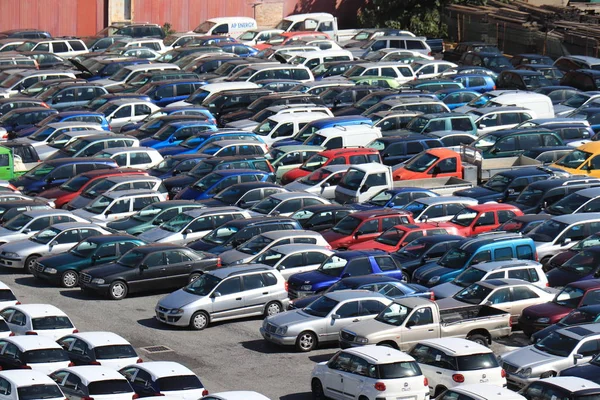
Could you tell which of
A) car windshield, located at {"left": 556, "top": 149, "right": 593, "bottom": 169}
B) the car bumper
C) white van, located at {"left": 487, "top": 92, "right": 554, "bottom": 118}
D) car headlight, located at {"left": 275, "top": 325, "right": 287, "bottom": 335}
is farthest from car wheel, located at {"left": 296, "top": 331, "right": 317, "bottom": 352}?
white van, located at {"left": 487, "top": 92, "right": 554, "bottom": 118}

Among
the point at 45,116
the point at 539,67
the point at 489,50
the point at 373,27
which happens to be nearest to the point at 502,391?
the point at 45,116

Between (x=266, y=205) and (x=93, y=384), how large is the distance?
15.3 metres

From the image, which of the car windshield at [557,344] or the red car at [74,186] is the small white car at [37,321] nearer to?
the car windshield at [557,344]

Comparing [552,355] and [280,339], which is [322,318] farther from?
[552,355]

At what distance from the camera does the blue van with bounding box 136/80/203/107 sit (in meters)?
49.2

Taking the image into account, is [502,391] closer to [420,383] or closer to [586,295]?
[420,383]

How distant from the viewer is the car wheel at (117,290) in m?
30.0

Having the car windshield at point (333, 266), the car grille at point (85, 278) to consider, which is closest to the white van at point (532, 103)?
the car windshield at point (333, 266)

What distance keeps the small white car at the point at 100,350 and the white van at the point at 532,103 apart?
25.8 m

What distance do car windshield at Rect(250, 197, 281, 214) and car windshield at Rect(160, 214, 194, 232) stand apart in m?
2.30

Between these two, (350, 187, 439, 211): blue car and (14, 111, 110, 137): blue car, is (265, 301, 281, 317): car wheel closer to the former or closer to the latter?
(350, 187, 439, 211): blue car

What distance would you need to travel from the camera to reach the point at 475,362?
76.1 ft

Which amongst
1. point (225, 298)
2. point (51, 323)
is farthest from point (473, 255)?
point (51, 323)

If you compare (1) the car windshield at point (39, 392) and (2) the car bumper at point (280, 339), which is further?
(2) the car bumper at point (280, 339)
